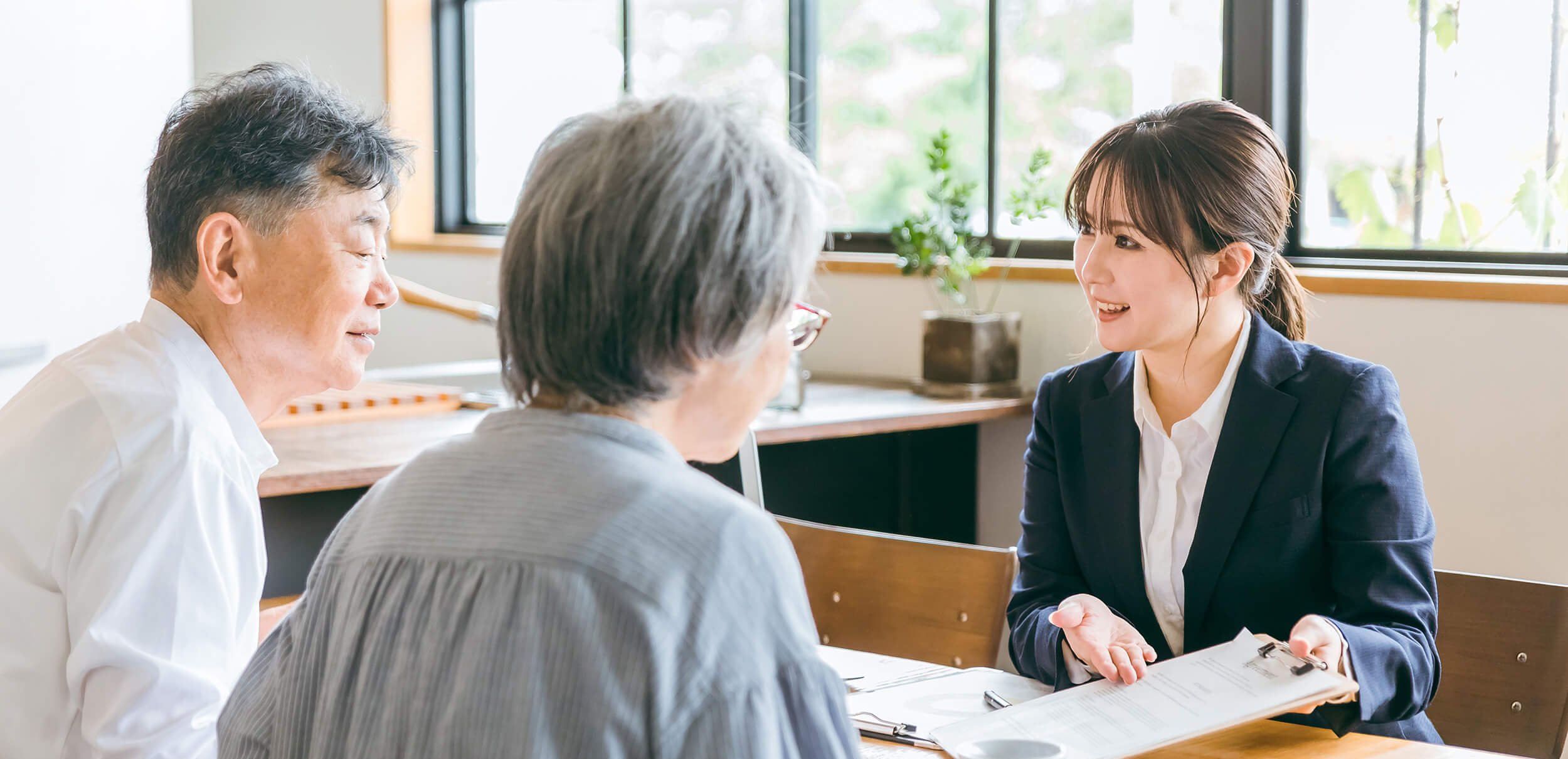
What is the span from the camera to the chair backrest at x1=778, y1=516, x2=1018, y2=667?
6.19ft

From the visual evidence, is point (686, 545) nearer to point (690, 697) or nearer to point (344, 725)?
point (690, 697)

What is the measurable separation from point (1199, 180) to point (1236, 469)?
341 millimetres

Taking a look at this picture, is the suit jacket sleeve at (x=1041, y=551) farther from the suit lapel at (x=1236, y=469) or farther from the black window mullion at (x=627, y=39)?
the black window mullion at (x=627, y=39)

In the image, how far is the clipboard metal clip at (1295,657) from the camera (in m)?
1.29

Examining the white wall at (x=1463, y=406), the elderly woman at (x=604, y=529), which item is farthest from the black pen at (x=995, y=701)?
the white wall at (x=1463, y=406)

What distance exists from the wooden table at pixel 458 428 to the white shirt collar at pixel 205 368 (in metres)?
0.56

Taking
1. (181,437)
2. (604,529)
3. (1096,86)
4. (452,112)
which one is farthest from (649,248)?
(452,112)

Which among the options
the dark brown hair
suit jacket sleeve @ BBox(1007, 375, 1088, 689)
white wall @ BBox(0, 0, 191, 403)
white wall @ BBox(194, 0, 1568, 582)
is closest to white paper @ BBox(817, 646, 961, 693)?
suit jacket sleeve @ BBox(1007, 375, 1088, 689)

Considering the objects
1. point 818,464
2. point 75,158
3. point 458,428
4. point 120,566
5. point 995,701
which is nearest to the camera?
point 120,566

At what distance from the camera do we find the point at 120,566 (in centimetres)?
110

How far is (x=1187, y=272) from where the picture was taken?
64.7 inches

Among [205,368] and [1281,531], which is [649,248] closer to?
[205,368]

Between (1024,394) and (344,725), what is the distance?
7.80 ft

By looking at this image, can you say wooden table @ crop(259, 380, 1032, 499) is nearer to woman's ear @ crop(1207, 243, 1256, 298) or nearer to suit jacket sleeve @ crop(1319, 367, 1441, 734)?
woman's ear @ crop(1207, 243, 1256, 298)
